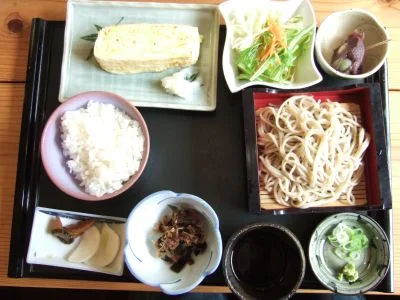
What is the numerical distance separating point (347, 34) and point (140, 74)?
882 mm

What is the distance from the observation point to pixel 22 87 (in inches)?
70.7

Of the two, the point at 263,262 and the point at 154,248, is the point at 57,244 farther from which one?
the point at 263,262

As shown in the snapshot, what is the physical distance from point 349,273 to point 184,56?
1054mm

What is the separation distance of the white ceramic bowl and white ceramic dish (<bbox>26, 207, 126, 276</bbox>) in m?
0.09

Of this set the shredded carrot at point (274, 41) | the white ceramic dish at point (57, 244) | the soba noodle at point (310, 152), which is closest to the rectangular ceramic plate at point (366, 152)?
the soba noodle at point (310, 152)

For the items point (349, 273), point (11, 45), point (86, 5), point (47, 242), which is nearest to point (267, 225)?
point (349, 273)

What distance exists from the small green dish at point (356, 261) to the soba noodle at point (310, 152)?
9cm

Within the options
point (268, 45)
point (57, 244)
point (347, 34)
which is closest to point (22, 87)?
point (57, 244)

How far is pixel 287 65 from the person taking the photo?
5.58ft

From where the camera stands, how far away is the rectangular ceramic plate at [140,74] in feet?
5.58

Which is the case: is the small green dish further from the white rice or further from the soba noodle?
the white rice

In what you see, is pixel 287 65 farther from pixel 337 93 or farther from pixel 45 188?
pixel 45 188

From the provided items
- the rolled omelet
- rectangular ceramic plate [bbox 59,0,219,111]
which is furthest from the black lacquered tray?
the rolled omelet

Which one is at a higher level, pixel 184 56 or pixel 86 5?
pixel 86 5
